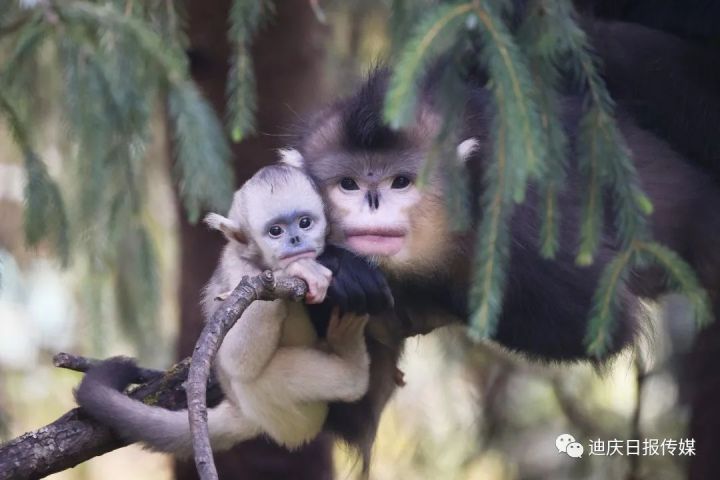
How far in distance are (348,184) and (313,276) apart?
42cm

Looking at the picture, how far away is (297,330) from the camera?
270 cm

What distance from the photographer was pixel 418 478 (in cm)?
459

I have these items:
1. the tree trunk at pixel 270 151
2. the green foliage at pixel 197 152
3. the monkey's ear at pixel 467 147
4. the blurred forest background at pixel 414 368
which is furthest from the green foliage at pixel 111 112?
the tree trunk at pixel 270 151

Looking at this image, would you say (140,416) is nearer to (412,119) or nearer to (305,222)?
(305,222)

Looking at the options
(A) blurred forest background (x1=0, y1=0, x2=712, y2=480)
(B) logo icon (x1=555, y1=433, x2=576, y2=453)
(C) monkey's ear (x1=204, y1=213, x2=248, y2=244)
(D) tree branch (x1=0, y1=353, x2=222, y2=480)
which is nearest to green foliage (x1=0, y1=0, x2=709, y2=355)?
(C) monkey's ear (x1=204, y1=213, x2=248, y2=244)

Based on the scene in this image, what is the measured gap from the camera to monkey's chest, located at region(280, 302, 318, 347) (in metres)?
2.68

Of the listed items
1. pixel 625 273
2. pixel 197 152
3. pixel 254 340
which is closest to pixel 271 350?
pixel 254 340

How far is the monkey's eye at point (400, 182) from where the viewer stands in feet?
8.84

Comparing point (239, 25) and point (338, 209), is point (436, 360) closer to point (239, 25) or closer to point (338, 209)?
point (338, 209)

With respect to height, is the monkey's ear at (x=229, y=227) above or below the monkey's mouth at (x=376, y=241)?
above

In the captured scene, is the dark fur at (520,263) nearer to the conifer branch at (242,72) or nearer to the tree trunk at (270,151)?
the conifer branch at (242,72)

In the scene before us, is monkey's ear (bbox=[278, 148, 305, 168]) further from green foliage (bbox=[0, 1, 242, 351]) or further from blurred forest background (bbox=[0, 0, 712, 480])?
blurred forest background (bbox=[0, 0, 712, 480])

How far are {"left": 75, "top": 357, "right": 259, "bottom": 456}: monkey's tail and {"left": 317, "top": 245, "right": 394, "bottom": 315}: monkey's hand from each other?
1.81 ft

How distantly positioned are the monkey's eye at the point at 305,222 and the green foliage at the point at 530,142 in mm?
496
